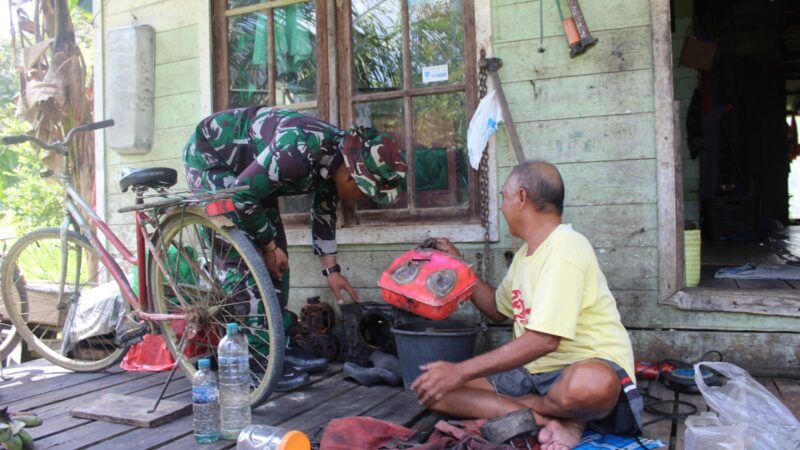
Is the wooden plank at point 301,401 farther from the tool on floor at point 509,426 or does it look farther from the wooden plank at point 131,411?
the tool on floor at point 509,426

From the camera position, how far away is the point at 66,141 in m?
3.34

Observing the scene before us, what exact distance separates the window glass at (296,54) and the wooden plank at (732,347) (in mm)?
2562

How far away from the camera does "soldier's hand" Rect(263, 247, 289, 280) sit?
3016mm

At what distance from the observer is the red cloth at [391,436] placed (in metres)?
2.06

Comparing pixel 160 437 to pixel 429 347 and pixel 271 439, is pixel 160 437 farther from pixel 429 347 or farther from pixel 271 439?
pixel 429 347

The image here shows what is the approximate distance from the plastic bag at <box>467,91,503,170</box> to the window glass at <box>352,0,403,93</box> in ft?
2.08

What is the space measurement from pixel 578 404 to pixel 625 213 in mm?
1411

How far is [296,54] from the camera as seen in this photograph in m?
4.09

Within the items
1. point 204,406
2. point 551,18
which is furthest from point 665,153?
point 204,406

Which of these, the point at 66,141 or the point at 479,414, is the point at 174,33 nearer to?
the point at 66,141

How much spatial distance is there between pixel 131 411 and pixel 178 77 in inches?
101

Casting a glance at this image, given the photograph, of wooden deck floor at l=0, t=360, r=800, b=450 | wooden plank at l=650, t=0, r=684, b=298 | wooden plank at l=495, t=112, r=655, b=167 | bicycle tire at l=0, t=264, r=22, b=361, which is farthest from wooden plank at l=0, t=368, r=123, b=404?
wooden plank at l=650, t=0, r=684, b=298

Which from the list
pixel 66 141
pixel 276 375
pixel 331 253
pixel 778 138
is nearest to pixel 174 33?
pixel 66 141

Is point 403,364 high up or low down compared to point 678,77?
down
